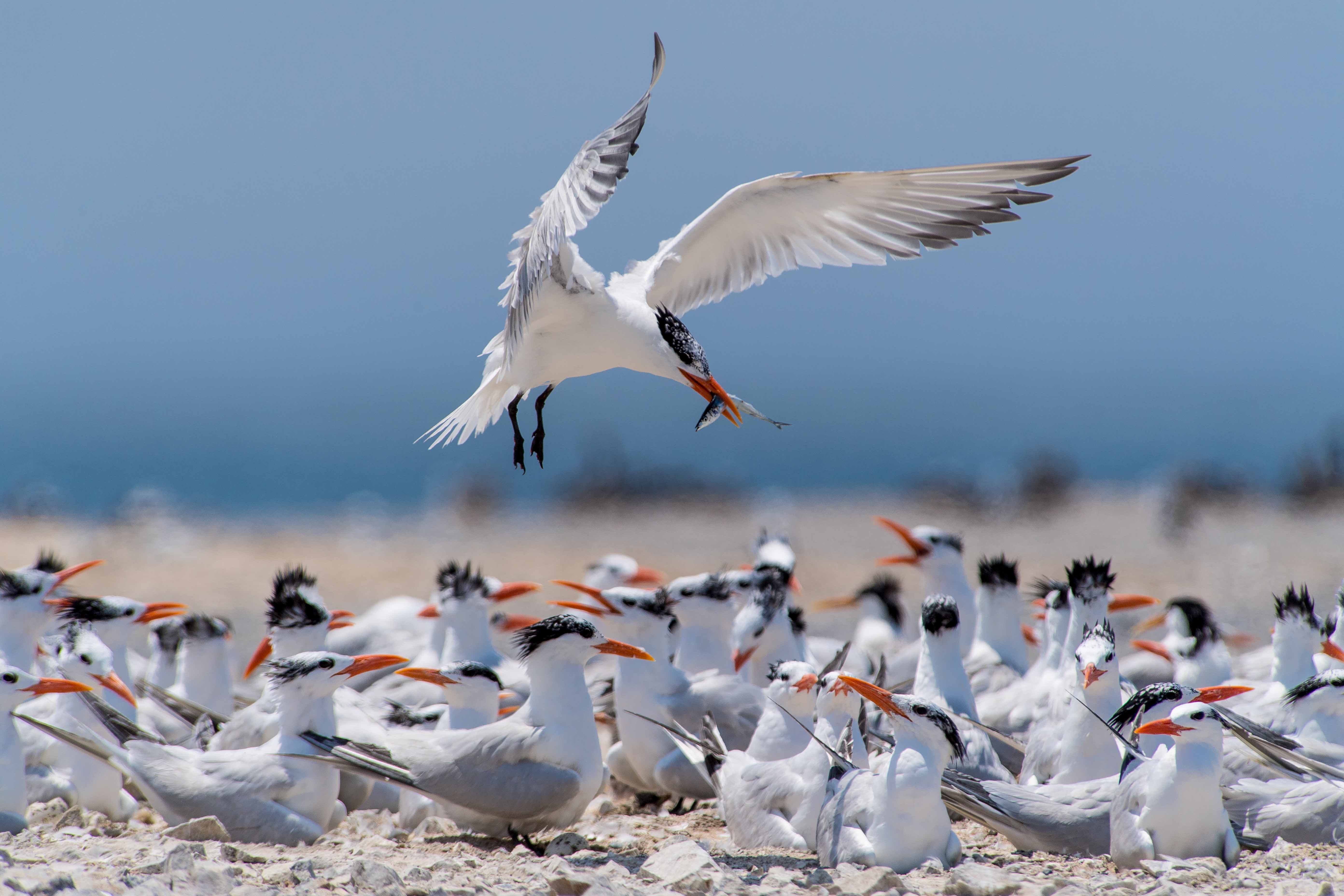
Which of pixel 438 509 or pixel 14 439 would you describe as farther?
pixel 14 439

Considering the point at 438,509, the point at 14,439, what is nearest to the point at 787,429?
the point at 14,439

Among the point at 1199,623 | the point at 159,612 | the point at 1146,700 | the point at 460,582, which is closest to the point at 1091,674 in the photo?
the point at 1146,700

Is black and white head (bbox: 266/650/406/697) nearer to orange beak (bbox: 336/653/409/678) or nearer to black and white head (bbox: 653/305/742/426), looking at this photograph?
orange beak (bbox: 336/653/409/678)

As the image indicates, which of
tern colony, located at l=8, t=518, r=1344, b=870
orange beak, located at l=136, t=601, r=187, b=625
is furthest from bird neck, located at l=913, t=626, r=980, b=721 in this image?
orange beak, located at l=136, t=601, r=187, b=625

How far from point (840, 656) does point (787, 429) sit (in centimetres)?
6630

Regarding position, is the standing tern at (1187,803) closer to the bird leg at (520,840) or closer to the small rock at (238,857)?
the bird leg at (520,840)

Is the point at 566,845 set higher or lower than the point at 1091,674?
lower

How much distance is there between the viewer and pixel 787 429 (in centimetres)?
7131

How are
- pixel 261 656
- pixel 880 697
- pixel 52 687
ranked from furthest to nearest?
1. pixel 261 656
2. pixel 52 687
3. pixel 880 697

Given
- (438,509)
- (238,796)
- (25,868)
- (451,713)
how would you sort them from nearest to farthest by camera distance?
1. (25,868)
2. (238,796)
3. (451,713)
4. (438,509)

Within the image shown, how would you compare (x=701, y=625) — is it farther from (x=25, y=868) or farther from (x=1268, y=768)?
(x=25, y=868)

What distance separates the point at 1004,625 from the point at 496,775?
139 inches

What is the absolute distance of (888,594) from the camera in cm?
1020

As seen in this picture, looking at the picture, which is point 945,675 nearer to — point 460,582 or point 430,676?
point 430,676
